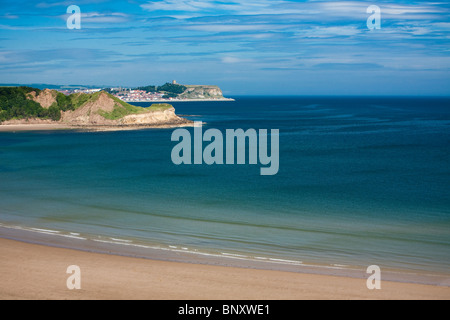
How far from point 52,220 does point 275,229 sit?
8815mm

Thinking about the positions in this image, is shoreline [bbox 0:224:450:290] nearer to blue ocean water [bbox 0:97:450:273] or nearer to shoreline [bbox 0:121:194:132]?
blue ocean water [bbox 0:97:450:273]

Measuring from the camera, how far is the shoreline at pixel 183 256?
42.8 ft

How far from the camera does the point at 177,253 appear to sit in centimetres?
1500

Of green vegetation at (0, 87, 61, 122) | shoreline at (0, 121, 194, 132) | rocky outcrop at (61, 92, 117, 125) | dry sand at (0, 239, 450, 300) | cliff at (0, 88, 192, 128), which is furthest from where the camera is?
rocky outcrop at (61, 92, 117, 125)

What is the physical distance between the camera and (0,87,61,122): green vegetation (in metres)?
78.8

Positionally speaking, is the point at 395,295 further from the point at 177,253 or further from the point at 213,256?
the point at 177,253

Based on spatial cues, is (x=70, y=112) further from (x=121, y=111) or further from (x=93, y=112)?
(x=121, y=111)

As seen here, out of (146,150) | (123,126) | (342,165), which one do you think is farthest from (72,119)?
(342,165)

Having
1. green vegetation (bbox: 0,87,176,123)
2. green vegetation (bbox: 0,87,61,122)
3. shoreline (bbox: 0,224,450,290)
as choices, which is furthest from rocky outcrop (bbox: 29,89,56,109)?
shoreline (bbox: 0,224,450,290)

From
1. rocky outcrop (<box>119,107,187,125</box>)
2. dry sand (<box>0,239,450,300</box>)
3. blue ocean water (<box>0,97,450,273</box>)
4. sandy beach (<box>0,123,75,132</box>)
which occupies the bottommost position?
dry sand (<box>0,239,450,300</box>)

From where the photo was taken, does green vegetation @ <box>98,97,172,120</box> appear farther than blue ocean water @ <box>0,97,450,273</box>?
Yes

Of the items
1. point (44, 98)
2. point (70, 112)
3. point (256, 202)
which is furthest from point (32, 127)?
point (256, 202)

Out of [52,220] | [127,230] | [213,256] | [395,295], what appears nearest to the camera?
[395,295]
